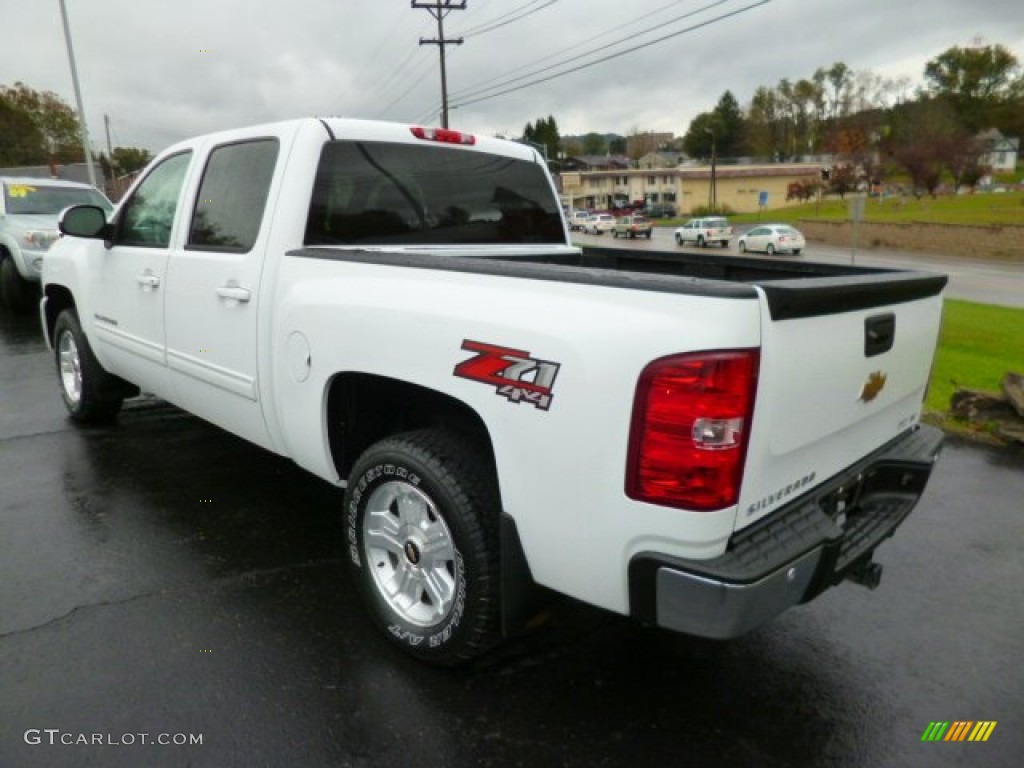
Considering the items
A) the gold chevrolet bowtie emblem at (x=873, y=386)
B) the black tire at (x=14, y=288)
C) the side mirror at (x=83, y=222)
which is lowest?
the black tire at (x=14, y=288)

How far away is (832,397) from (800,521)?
377 millimetres

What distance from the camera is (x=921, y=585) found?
11.3 feet

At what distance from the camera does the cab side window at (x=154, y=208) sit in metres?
4.11

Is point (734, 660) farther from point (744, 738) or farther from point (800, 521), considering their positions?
point (800, 521)

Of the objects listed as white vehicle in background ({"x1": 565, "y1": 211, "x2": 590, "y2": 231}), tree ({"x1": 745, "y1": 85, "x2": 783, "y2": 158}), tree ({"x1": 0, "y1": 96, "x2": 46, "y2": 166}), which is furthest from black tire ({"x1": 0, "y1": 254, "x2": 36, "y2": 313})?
tree ({"x1": 745, "y1": 85, "x2": 783, "y2": 158})

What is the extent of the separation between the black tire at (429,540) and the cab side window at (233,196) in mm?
1352

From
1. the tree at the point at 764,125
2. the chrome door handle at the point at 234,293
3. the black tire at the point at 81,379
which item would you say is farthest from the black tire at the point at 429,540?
the tree at the point at 764,125

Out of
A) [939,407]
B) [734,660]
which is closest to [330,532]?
[734,660]

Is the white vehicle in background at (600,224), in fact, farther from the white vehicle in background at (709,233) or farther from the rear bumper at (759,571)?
the rear bumper at (759,571)

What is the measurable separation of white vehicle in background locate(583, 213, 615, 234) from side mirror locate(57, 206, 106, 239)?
55767 millimetres

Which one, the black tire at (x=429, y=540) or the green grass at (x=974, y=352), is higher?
the black tire at (x=429, y=540)

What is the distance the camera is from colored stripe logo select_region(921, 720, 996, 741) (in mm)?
2451

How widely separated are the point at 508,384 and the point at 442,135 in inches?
83.0

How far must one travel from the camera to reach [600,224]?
59.8 meters
